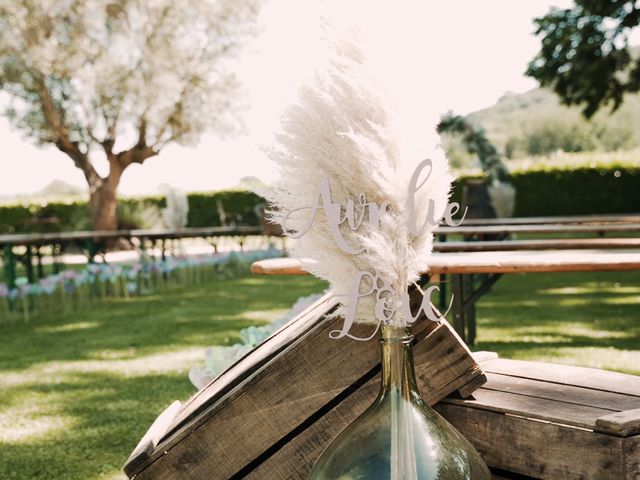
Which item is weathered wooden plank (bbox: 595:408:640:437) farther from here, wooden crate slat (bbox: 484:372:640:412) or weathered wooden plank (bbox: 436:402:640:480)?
wooden crate slat (bbox: 484:372:640:412)

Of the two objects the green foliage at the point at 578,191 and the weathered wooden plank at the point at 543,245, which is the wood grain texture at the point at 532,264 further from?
the green foliage at the point at 578,191

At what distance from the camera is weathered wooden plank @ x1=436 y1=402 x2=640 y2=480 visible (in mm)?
1472

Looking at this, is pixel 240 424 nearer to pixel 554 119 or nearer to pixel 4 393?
pixel 4 393

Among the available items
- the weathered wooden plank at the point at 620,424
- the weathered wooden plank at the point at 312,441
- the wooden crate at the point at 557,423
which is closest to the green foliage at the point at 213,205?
the wooden crate at the point at 557,423

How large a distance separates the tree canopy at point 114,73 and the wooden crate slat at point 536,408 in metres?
17.5

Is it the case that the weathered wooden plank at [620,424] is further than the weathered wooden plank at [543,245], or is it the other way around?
the weathered wooden plank at [543,245]

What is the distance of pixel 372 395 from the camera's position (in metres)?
1.68

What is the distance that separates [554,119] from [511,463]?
99.1m

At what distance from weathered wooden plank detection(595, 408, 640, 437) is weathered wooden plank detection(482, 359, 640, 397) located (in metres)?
0.29

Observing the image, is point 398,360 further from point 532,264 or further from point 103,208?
point 103,208

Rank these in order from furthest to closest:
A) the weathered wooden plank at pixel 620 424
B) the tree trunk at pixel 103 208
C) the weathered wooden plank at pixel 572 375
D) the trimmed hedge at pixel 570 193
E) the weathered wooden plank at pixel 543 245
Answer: the tree trunk at pixel 103 208 < the trimmed hedge at pixel 570 193 < the weathered wooden plank at pixel 543 245 < the weathered wooden plank at pixel 572 375 < the weathered wooden plank at pixel 620 424

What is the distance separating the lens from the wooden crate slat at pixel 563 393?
167 centimetres

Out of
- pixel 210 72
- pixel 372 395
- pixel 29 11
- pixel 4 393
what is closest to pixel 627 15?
pixel 210 72

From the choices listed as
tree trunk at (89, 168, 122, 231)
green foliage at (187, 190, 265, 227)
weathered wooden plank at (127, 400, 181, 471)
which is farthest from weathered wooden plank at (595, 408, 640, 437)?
green foliage at (187, 190, 265, 227)
